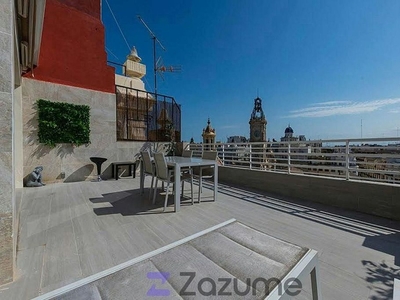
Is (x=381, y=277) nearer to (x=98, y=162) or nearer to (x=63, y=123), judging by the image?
(x=98, y=162)

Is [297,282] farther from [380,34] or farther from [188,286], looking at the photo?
[380,34]

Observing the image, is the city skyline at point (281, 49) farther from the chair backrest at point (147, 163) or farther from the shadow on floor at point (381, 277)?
the chair backrest at point (147, 163)

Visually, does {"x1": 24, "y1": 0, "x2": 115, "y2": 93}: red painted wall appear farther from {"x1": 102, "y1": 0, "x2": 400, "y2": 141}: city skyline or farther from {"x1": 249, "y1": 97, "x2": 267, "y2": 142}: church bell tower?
{"x1": 249, "y1": 97, "x2": 267, "y2": 142}: church bell tower

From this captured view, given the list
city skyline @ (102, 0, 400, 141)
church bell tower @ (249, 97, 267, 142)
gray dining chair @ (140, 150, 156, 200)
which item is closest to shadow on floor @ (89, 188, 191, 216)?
gray dining chair @ (140, 150, 156, 200)

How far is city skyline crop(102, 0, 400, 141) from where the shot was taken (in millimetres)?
5322

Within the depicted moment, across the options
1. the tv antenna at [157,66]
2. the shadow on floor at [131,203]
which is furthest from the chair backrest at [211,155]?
the tv antenna at [157,66]

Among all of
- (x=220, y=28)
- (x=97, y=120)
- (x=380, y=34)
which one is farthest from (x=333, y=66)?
(x=97, y=120)

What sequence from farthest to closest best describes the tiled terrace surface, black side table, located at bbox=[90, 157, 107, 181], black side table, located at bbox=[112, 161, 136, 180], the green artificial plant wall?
black side table, located at bbox=[112, 161, 136, 180], black side table, located at bbox=[90, 157, 107, 181], the green artificial plant wall, the tiled terrace surface

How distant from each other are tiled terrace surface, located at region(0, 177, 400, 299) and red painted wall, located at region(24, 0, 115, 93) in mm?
3495

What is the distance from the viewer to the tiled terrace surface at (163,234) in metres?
1.52

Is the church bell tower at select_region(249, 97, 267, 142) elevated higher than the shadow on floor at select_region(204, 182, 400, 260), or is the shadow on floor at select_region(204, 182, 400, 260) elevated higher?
the church bell tower at select_region(249, 97, 267, 142)

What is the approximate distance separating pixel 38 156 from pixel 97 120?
1813 millimetres

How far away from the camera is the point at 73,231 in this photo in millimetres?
2352

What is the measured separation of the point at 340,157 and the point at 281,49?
6490mm
